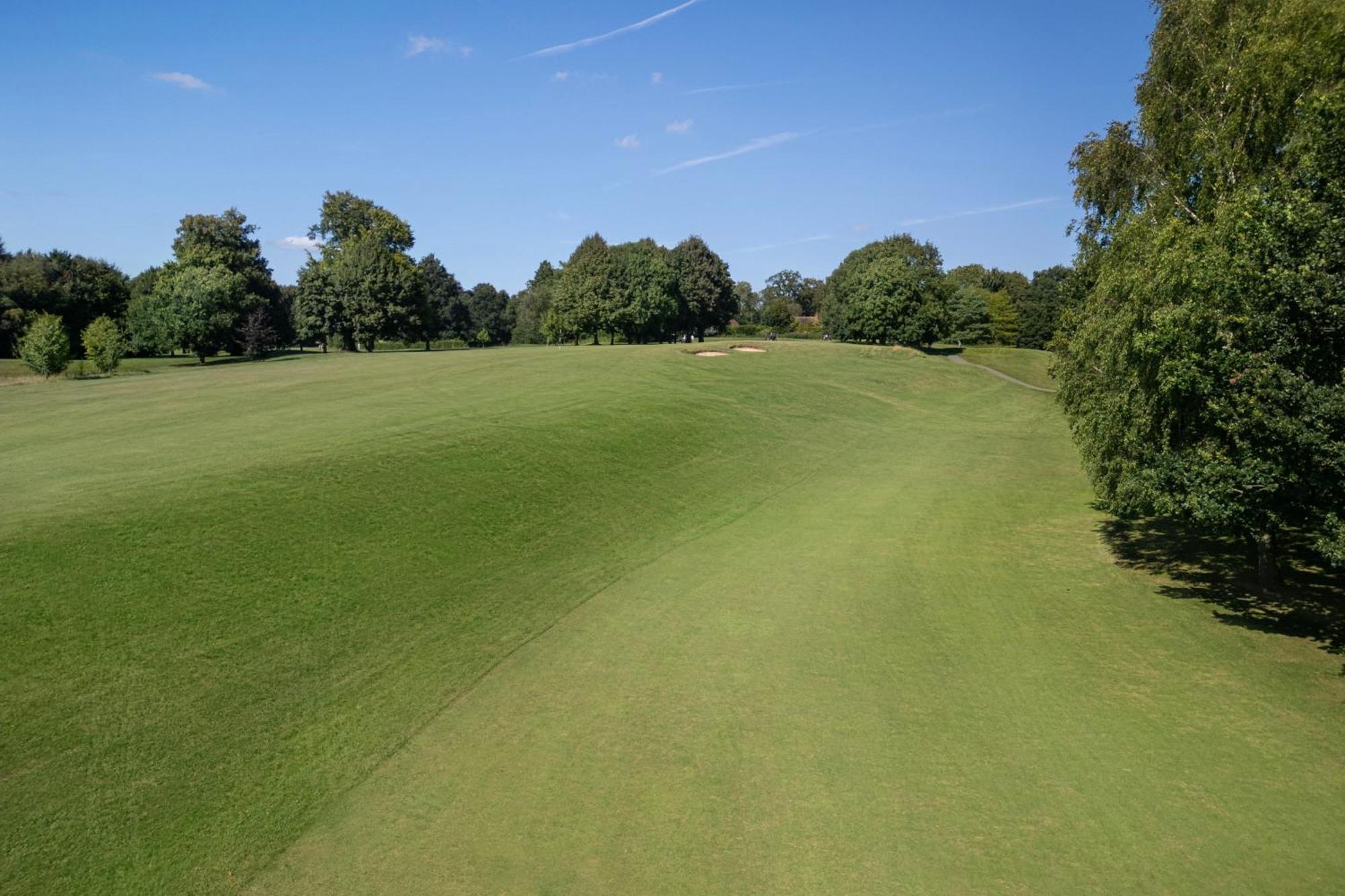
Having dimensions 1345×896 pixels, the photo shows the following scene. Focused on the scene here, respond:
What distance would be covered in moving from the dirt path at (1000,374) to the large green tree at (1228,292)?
149ft

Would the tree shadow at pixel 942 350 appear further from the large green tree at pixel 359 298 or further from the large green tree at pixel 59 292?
the large green tree at pixel 59 292

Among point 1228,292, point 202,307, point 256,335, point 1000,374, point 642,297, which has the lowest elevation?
point 1000,374

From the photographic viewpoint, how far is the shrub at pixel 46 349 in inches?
1987

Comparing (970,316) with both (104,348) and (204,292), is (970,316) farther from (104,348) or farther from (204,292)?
(104,348)

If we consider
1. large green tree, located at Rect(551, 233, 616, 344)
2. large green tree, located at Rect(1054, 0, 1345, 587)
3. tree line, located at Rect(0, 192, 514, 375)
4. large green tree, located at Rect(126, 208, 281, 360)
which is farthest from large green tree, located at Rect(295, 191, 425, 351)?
large green tree, located at Rect(1054, 0, 1345, 587)

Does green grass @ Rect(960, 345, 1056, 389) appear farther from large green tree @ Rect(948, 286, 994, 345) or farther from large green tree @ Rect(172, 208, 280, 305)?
large green tree @ Rect(172, 208, 280, 305)

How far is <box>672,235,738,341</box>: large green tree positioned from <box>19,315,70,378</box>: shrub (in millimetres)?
69195

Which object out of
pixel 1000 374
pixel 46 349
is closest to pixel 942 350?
pixel 1000 374

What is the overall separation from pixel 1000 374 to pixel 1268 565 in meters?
58.2

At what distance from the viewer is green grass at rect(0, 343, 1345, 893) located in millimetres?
8977

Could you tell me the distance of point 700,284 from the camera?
108 meters

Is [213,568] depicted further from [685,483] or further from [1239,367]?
[1239,367]

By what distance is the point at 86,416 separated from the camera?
29.9 metres

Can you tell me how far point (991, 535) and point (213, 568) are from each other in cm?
2130
